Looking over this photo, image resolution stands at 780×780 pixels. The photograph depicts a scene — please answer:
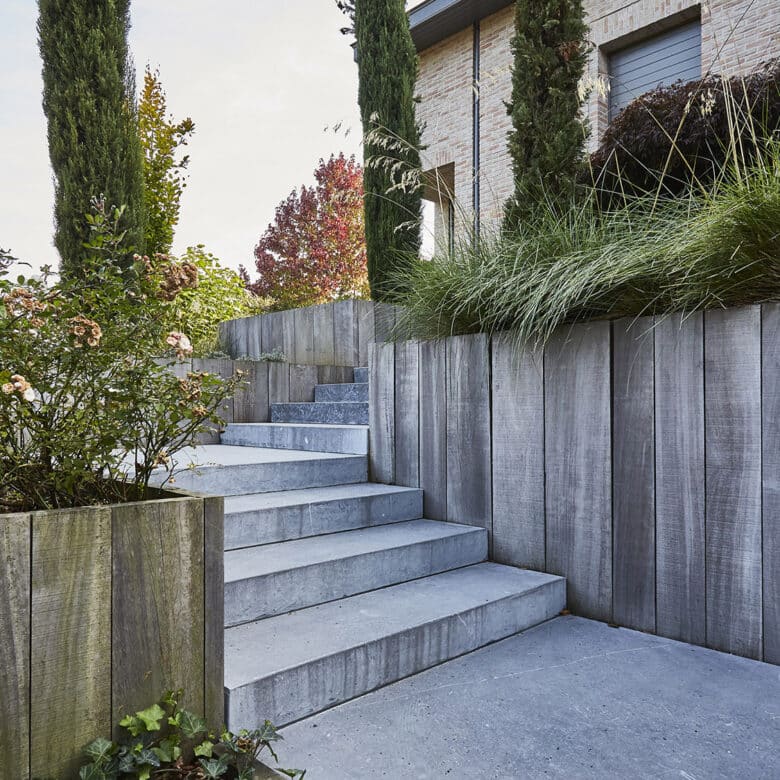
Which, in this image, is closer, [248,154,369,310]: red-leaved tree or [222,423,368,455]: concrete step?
[222,423,368,455]: concrete step

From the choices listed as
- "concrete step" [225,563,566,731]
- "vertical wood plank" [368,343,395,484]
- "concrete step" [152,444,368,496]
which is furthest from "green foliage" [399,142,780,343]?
"concrete step" [225,563,566,731]

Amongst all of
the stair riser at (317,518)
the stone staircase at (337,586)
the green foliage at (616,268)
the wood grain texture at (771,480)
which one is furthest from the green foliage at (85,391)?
the wood grain texture at (771,480)

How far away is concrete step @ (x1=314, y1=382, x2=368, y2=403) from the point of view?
12.0 ft

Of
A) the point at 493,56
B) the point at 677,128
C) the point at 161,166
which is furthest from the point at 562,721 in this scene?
the point at 493,56

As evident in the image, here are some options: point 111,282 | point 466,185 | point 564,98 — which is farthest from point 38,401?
point 466,185

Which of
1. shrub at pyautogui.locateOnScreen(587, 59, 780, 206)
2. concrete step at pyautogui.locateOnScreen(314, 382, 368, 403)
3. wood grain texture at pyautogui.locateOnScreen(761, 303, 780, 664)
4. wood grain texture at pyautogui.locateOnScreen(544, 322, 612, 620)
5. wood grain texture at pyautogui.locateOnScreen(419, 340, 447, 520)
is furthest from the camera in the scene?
shrub at pyautogui.locateOnScreen(587, 59, 780, 206)

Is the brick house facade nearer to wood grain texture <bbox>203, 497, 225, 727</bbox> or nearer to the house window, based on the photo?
the house window

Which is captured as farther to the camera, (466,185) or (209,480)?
(466,185)

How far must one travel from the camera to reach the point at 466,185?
7.95 metres

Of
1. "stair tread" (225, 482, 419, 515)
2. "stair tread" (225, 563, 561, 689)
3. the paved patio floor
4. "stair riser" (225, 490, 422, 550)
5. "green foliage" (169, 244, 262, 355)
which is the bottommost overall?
the paved patio floor

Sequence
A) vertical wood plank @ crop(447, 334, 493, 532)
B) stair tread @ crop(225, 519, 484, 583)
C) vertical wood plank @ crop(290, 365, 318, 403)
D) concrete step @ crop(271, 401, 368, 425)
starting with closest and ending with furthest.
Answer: stair tread @ crop(225, 519, 484, 583) < vertical wood plank @ crop(447, 334, 493, 532) < concrete step @ crop(271, 401, 368, 425) < vertical wood plank @ crop(290, 365, 318, 403)

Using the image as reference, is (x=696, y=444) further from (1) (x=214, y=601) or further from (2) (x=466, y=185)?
(2) (x=466, y=185)

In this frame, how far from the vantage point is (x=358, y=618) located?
177cm

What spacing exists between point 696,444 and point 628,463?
0.23 metres
